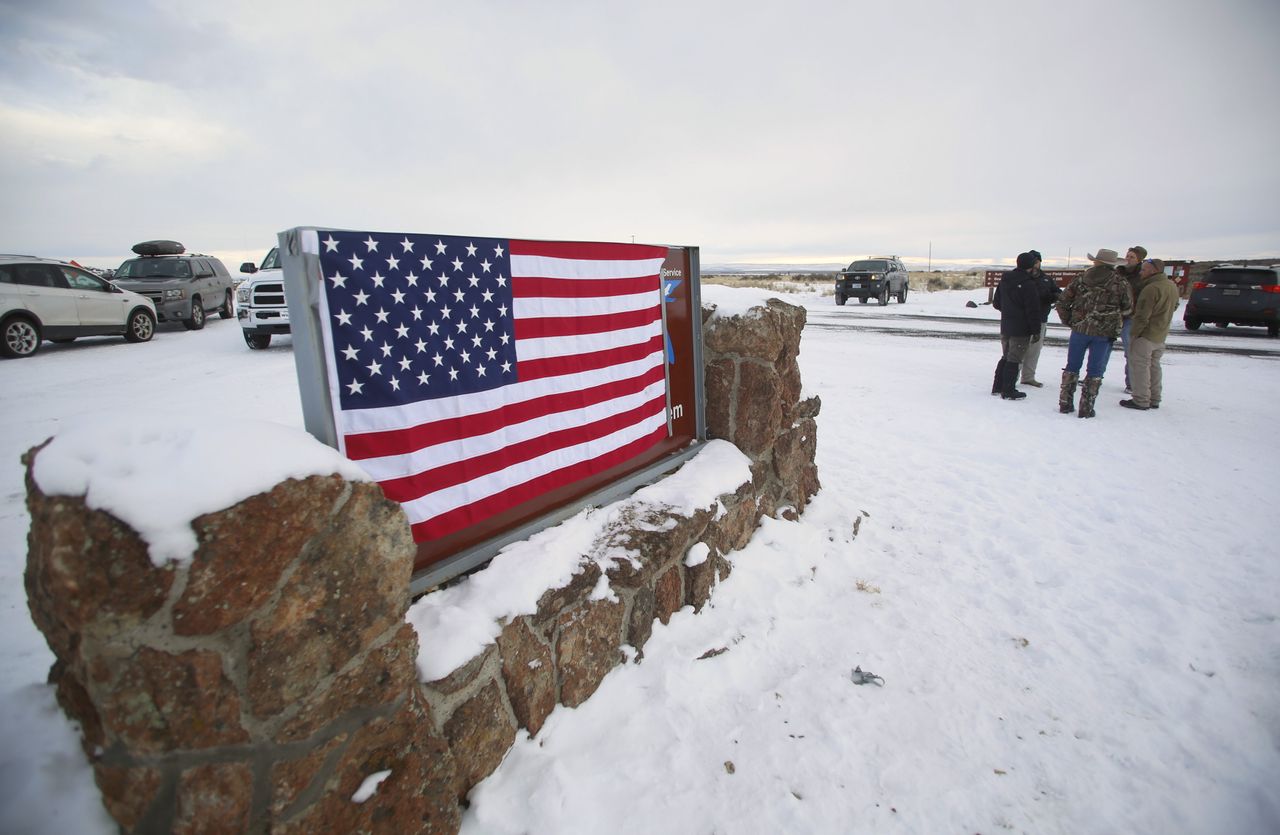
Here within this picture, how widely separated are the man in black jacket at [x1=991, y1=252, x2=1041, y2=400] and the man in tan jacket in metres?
1.05

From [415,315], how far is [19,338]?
492 inches

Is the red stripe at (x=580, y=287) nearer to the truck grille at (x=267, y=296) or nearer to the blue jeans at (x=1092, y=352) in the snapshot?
the blue jeans at (x=1092, y=352)

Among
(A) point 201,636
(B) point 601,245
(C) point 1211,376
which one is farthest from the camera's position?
(C) point 1211,376

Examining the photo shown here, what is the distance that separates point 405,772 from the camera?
1882 mm

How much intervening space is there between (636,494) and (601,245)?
4.64ft

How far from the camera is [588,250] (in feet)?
10.4

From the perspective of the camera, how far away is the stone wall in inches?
53.4

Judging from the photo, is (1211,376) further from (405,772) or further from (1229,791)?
(405,772)

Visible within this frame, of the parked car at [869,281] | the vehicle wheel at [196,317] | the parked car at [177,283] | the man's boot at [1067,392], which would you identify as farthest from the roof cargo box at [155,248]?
the parked car at [869,281]

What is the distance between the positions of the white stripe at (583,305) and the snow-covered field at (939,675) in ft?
4.18

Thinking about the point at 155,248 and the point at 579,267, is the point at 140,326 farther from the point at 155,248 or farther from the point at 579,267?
the point at 579,267

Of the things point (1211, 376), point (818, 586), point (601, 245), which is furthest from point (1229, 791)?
point (1211, 376)

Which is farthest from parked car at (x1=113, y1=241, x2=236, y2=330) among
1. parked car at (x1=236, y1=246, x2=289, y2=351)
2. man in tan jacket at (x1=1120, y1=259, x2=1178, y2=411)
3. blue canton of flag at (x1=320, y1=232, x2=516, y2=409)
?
man in tan jacket at (x1=1120, y1=259, x2=1178, y2=411)

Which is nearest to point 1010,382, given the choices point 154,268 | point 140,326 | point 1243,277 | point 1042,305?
point 1042,305
